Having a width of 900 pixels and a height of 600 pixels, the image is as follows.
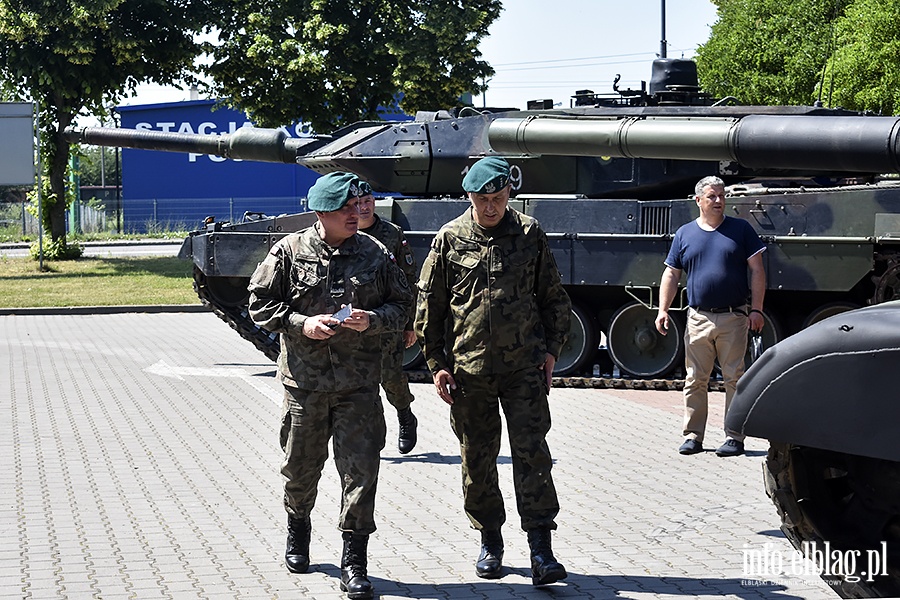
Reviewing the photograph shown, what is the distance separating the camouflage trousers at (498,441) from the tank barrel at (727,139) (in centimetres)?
244

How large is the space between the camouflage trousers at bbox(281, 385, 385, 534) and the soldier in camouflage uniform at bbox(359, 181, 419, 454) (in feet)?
8.23

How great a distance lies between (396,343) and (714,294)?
6.99 feet

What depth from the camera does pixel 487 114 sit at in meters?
13.7

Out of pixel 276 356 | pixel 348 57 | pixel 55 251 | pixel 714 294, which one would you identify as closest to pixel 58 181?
pixel 55 251

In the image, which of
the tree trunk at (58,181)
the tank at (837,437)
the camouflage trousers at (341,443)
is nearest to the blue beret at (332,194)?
the camouflage trousers at (341,443)

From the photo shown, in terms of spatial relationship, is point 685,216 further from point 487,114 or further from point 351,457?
point 351,457

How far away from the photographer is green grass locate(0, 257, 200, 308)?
73.3ft

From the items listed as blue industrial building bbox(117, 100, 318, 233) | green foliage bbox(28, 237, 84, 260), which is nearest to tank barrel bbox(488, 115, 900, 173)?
green foliage bbox(28, 237, 84, 260)

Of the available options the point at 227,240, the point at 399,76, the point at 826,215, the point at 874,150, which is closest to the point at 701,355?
the point at 874,150

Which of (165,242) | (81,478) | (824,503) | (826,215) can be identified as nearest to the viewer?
(824,503)

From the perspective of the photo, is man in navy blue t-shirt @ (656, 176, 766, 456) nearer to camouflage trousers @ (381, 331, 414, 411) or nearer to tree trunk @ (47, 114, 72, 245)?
camouflage trousers @ (381, 331, 414, 411)

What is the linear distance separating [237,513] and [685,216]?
20.7ft

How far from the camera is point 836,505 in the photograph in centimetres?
470

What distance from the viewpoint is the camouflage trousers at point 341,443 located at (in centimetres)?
593
